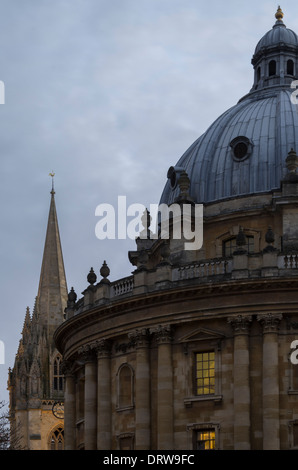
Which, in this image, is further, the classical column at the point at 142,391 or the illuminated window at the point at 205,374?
the classical column at the point at 142,391

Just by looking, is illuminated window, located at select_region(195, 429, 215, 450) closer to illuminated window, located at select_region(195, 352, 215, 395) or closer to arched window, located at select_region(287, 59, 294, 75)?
illuminated window, located at select_region(195, 352, 215, 395)

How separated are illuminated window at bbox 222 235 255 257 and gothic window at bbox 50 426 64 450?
6507 cm

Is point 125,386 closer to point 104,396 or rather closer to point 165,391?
point 104,396

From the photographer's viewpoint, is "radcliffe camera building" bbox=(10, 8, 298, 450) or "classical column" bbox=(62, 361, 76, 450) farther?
"classical column" bbox=(62, 361, 76, 450)

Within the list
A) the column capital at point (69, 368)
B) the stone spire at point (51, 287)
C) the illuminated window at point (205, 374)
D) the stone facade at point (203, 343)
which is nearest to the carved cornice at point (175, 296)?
the stone facade at point (203, 343)

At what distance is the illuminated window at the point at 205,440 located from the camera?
181ft

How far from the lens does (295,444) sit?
2114 inches

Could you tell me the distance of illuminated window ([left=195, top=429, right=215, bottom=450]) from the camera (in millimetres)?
55219

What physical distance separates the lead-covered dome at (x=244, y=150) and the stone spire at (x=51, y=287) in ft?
204

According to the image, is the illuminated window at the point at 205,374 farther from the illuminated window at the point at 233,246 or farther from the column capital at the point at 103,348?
the illuminated window at the point at 233,246

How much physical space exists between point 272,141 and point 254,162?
159cm

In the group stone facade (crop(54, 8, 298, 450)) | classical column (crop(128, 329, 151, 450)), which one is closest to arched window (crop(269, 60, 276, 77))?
stone facade (crop(54, 8, 298, 450))
